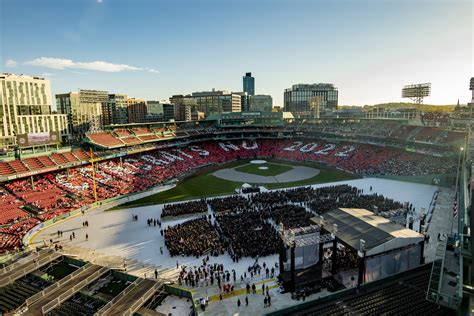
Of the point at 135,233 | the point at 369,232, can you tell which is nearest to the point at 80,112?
the point at 135,233

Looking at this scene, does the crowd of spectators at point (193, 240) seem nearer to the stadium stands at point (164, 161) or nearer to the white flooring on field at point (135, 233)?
the white flooring on field at point (135, 233)

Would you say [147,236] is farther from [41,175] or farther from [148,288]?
[41,175]

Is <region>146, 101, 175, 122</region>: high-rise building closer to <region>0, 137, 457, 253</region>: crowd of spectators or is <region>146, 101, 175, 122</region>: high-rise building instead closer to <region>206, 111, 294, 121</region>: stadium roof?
<region>206, 111, 294, 121</region>: stadium roof

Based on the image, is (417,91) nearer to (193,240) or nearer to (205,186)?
(205,186)

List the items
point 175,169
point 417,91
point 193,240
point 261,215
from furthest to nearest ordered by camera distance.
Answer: point 417,91
point 175,169
point 261,215
point 193,240

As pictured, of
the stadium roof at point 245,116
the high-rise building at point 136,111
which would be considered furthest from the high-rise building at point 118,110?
the stadium roof at point 245,116

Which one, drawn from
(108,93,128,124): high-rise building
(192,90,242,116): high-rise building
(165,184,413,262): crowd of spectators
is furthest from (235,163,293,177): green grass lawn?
(192,90,242,116): high-rise building
